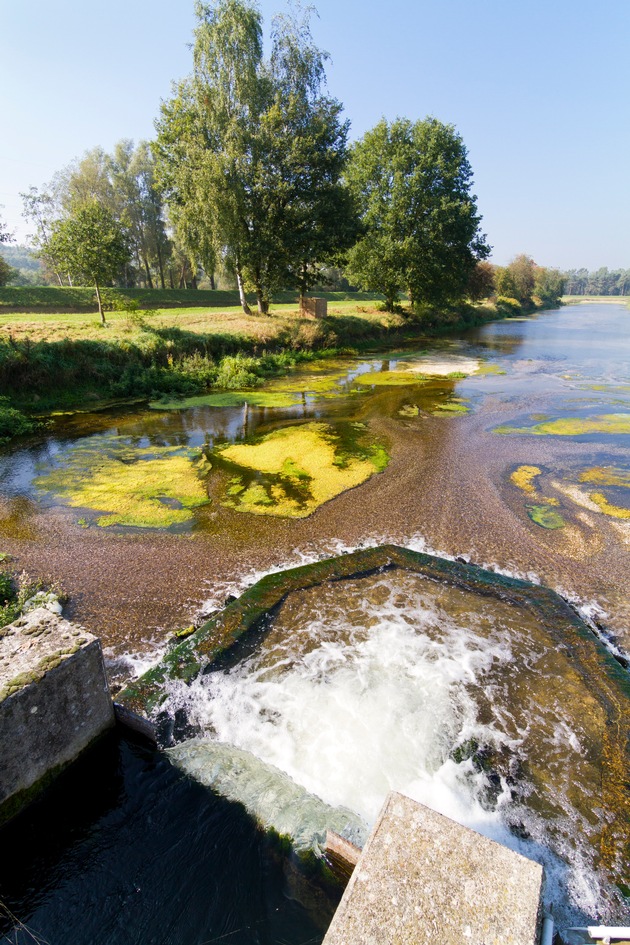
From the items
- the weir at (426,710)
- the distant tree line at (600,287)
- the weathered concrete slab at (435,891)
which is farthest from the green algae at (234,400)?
the distant tree line at (600,287)

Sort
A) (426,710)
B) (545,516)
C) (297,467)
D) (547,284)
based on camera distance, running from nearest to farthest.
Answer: (426,710)
(545,516)
(297,467)
(547,284)

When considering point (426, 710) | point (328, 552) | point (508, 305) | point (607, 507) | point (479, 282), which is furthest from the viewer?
point (508, 305)

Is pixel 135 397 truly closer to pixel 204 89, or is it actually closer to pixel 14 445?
pixel 14 445

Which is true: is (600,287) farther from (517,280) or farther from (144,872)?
(144,872)

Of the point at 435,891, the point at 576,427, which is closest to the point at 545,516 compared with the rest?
the point at 576,427

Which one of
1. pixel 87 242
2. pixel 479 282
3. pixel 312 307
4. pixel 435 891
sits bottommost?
pixel 435 891

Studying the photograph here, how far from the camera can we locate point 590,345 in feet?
118

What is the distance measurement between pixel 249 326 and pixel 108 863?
23462 millimetres

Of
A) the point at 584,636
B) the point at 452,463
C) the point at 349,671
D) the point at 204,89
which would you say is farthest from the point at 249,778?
the point at 204,89

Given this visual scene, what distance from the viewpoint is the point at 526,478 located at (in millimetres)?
11117

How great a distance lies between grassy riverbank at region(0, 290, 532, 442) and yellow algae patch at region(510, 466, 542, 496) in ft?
39.5

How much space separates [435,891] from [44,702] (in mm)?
3192

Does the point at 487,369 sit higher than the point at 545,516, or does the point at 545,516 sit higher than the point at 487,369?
the point at 487,369

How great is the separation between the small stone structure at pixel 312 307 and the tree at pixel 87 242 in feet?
42.2
